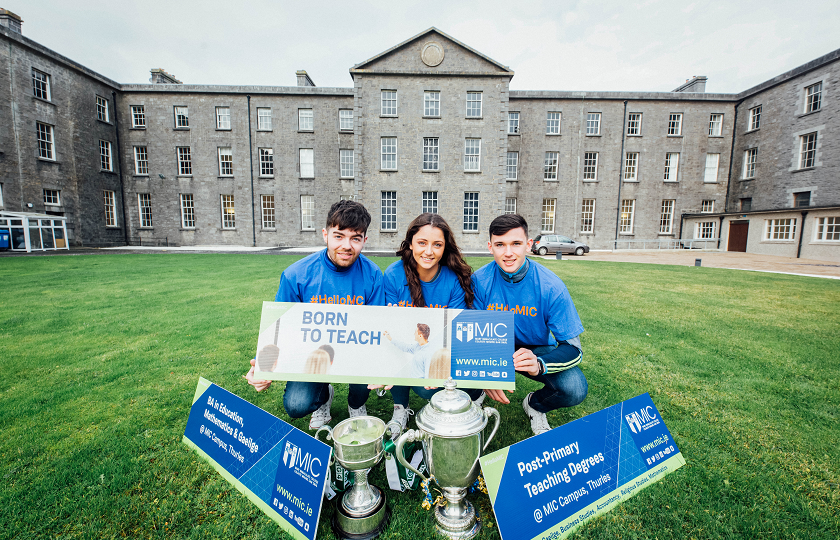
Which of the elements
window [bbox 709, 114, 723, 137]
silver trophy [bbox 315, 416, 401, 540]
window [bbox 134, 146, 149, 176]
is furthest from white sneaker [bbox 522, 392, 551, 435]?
window [bbox 709, 114, 723, 137]

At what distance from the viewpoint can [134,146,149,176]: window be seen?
2411 cm

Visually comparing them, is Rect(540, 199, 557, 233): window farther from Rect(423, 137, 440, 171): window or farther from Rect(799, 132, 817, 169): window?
Rect(799, 132, 817, 169): window

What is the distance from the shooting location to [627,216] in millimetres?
25938

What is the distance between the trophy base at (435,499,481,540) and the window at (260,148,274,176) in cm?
2658

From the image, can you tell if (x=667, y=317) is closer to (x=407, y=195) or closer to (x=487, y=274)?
(x=487, y=274)

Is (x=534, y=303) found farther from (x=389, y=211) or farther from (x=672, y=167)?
(x=672, y=167)

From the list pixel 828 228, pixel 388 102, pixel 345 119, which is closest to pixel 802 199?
pixel 828 228

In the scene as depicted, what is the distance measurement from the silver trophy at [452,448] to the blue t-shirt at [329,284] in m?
1.16

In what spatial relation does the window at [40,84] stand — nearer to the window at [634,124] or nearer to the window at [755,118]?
the window at [634,124]

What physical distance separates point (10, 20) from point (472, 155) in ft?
88.8

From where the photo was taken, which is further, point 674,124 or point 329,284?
point 674,124

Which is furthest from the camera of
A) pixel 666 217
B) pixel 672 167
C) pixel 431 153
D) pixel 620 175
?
pixel 666 217

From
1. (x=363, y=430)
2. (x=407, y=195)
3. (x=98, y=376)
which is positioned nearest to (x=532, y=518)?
(x=363, y=430)

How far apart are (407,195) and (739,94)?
26383 mm
